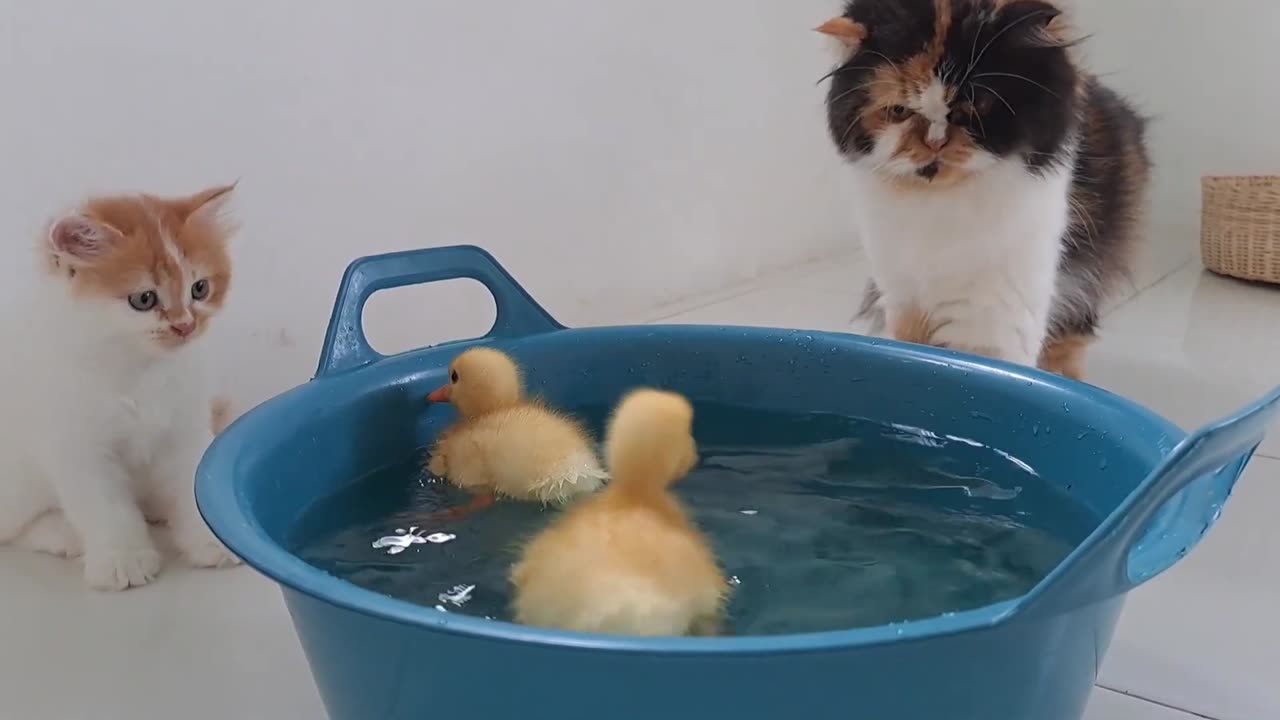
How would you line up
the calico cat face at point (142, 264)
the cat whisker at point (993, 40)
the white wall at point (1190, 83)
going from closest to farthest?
the calico cat face at point (142, 264)
the cat whisker at point (993, 40)
the white wall at point (1190, 83)

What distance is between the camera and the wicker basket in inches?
81.2

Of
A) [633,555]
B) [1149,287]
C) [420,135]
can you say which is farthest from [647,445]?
[1149,287]

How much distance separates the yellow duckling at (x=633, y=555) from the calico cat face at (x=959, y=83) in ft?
1.83

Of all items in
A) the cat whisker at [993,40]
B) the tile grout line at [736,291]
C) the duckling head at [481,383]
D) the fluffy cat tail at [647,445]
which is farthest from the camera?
the tile grout line at [736,291]

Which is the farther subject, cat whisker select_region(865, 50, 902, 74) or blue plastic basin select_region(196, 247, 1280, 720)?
cat whisker select_region(865, 50, 902, 74)

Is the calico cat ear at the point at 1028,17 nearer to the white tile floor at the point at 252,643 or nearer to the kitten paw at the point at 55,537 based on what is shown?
the white tile floor at the point at 252,643

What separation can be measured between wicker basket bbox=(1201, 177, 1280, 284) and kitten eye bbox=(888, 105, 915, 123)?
4.09 feet

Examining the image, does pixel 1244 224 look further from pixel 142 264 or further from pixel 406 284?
pixel 142 264

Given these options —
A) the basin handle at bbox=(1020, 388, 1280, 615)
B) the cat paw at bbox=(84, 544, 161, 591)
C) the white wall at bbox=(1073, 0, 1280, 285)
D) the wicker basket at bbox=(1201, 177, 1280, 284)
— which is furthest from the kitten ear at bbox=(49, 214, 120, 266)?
the white wall at bbox=(1073, 0, 1280, 285)

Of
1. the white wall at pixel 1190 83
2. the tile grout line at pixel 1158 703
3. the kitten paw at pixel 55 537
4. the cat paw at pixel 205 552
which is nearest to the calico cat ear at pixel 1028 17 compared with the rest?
the tile grout line at pixel 1158 703

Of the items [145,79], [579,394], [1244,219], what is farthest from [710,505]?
[1244,219]

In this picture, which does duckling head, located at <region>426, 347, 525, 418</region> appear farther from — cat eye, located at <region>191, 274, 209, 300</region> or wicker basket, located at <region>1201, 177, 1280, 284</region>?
wicker basket, located at <region>1201, 177, 1280, 284</region>

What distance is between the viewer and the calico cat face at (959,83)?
1.17 meters

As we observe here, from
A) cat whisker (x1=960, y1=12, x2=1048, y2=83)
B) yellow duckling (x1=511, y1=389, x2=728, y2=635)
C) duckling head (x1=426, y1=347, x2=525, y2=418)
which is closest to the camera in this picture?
→ yellow duckling (x1=511, y1=389, x2=728, y2=635)
